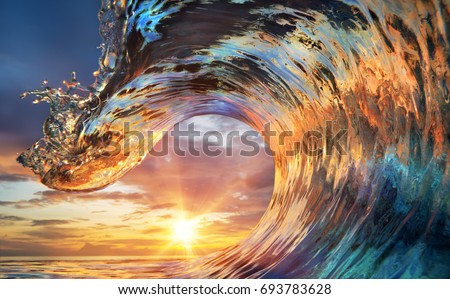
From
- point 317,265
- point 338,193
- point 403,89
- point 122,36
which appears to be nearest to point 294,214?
point 338,193

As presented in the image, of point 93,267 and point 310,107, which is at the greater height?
point 310,107

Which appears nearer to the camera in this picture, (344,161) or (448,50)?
(448,50)

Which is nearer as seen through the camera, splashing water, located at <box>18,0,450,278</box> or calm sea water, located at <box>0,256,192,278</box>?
splashing water, located at <box>18,0,450,278</box>

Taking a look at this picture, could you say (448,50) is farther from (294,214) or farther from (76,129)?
(76,129)
